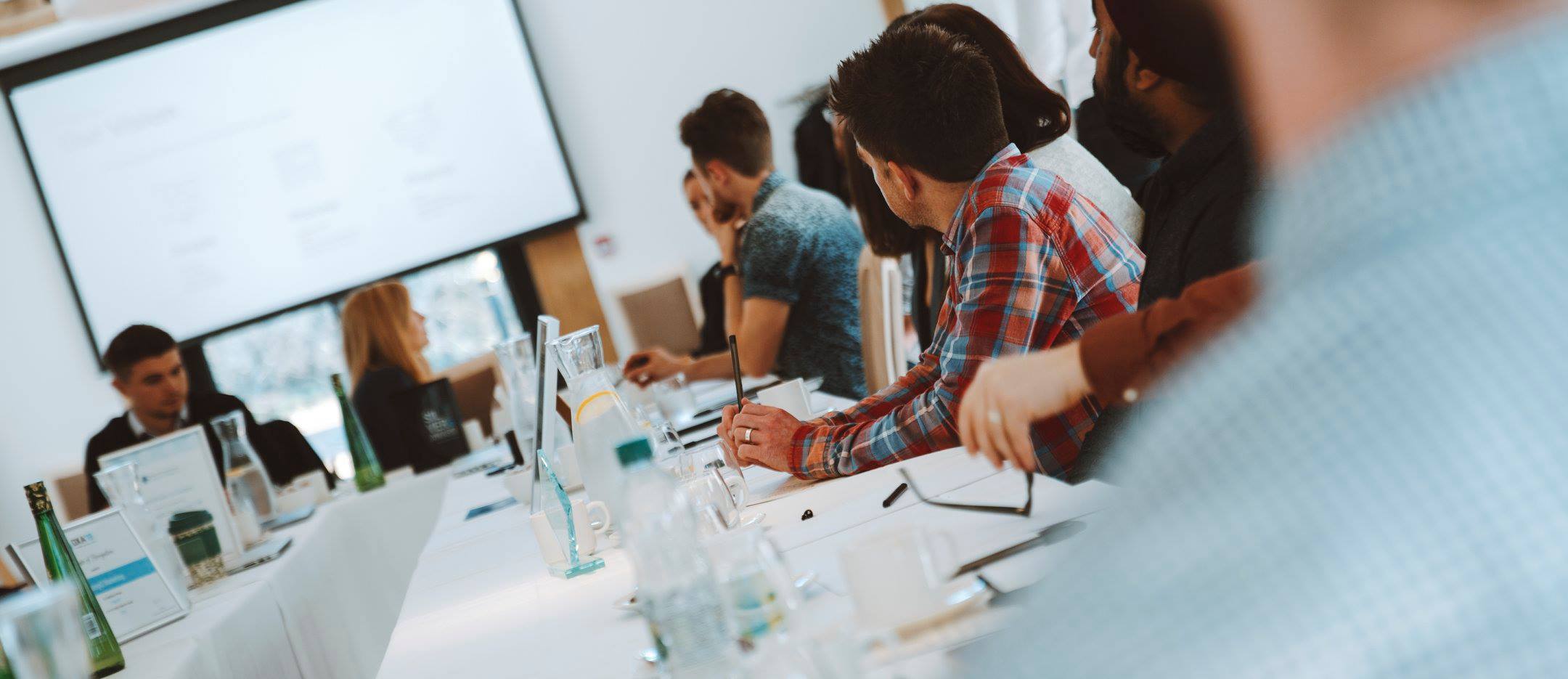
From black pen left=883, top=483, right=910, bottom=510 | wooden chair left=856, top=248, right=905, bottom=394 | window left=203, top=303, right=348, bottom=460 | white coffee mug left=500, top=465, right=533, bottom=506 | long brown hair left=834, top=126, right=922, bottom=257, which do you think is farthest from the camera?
window left=203, top=303, right=348, bottom=460

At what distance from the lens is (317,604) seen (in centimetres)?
247

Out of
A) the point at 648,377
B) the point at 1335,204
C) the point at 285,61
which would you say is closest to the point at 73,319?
the point at 285,61

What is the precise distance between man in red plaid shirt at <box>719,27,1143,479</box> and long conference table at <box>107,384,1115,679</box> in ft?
0.31

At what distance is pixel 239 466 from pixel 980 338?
2.02 m

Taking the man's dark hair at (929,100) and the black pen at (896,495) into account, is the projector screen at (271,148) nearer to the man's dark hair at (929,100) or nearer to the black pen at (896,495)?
the man's dark hair at (929,100)

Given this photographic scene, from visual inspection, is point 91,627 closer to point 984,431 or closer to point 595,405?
point 595,405

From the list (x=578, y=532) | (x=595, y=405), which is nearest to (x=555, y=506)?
(x=578, y=532)

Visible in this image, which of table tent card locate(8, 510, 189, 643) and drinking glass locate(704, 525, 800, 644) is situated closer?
drinking glass locate(704, 525, 800, 644)

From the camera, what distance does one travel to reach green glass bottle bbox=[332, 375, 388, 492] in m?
3.20

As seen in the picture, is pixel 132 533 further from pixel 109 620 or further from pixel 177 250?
pixel 177 250

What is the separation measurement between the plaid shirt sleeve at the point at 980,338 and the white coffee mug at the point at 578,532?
299 millimetres

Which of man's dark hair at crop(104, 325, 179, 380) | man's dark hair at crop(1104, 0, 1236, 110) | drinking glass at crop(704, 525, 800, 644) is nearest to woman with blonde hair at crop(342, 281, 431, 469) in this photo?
man's dark hair at crop(104, 325, 179, 380)

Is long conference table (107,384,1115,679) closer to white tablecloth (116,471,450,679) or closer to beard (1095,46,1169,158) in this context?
white tablecloth (116,471,450,679)

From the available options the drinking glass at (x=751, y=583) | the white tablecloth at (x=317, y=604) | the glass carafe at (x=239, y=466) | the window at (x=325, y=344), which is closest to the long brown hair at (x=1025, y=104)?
the drinking glass at (x=751, y=583)
